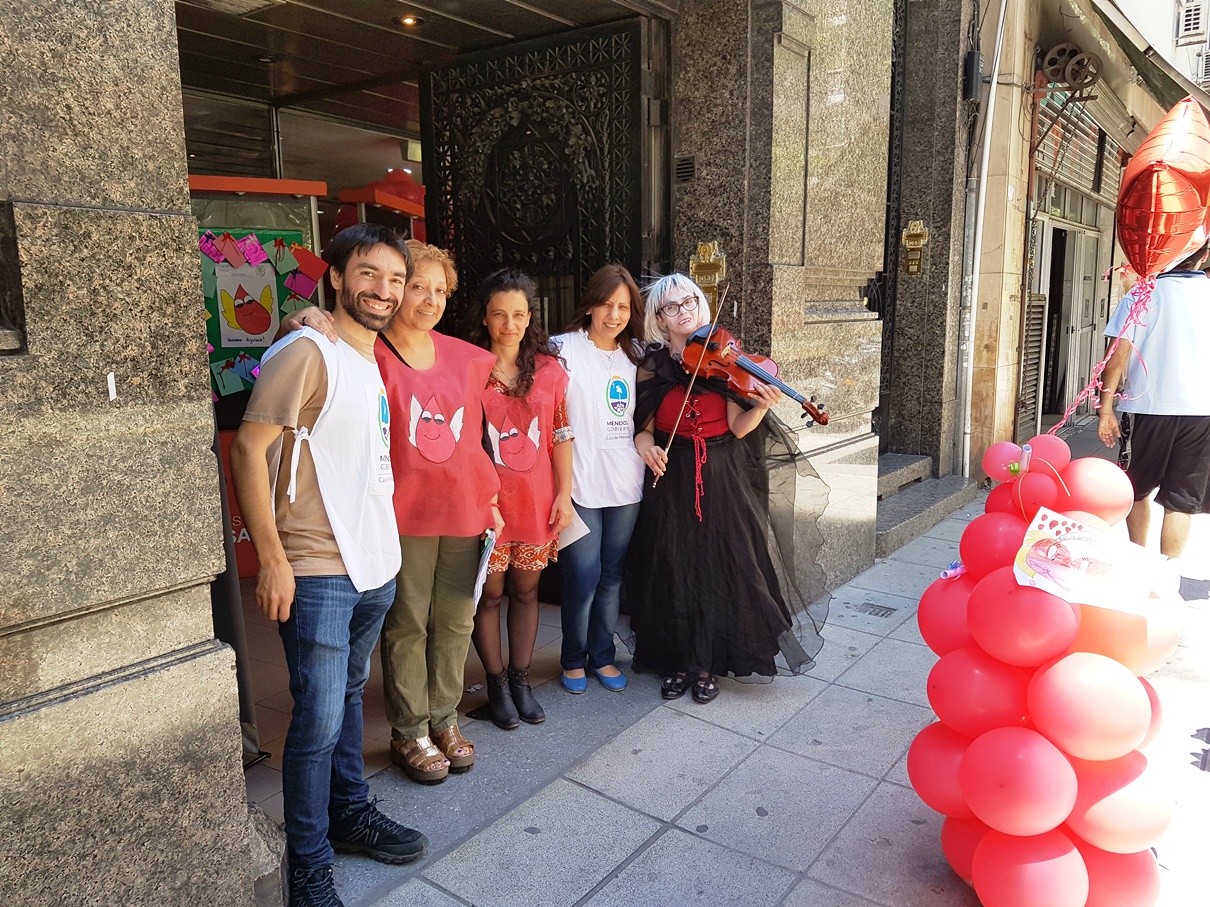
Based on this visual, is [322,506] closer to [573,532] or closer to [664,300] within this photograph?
[573,532]

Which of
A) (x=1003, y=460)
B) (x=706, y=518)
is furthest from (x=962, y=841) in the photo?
(x=706, y=518)

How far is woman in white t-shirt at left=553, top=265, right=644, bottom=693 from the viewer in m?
3.64

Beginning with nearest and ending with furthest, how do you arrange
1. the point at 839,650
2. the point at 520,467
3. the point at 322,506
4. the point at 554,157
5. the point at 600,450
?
the point at 322,506 → the point at 520,467 → the point at 600,450 → the point at 839,650 → the point at 554,157

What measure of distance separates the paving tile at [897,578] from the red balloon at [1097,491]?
106 inches

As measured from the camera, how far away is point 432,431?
2.81 meters

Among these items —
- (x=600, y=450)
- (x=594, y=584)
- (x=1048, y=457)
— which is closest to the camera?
(x=1048, y=457)

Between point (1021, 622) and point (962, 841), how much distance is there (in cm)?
73

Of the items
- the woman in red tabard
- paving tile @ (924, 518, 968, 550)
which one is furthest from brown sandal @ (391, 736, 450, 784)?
paving tile @ (924, 518, 968, 550)

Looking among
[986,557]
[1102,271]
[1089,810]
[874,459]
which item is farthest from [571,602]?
[1102,271]

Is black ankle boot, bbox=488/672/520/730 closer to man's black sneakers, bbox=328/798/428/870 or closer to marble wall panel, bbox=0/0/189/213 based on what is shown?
man's black sneakers, bbox=328/798/428/870

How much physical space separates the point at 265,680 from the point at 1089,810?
331cm

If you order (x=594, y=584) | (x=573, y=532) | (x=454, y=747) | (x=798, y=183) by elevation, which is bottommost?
(x=454, y=747)

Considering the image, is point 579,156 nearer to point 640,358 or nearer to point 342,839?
point 640,358

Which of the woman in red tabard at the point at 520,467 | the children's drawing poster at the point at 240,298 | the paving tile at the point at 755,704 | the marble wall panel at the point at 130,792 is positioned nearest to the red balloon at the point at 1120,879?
the paving tile at the point at 755,704
